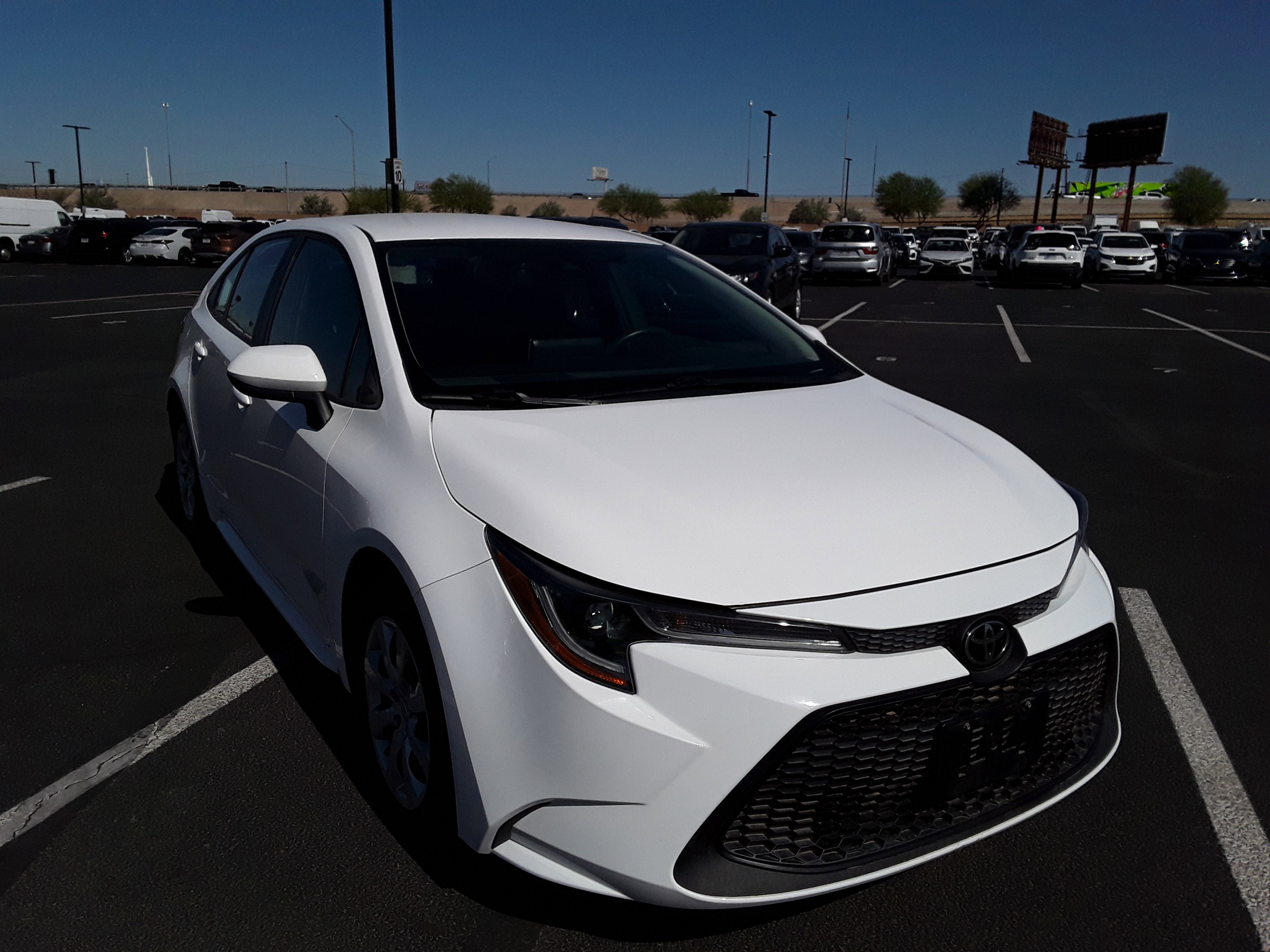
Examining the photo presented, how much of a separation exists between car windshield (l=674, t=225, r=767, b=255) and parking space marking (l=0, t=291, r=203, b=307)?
8.59 metres

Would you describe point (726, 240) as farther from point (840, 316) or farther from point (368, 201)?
point (368, 201)

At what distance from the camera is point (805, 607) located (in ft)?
6.53

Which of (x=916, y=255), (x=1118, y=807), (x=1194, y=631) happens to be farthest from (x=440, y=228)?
(x=916, y=255)

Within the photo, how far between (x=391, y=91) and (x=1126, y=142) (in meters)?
68.5

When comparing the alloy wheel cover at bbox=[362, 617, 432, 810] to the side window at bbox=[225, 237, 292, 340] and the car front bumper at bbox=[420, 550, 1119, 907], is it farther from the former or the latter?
the side window at bbox=[225, 237, 292, 340]

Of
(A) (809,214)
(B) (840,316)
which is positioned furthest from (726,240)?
(A) (809,214)

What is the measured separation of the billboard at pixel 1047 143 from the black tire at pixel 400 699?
290ft

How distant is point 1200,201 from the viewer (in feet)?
309

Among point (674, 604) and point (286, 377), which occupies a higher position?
point (286, 377)

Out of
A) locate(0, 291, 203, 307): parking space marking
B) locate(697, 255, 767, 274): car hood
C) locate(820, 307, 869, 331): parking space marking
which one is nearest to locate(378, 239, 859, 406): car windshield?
locate(697, 255, 767, 274): car hood

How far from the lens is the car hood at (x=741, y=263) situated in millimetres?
14211

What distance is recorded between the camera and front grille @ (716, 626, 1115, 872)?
1976 mm

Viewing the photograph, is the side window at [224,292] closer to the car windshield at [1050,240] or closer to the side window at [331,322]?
the side window at [331,322]

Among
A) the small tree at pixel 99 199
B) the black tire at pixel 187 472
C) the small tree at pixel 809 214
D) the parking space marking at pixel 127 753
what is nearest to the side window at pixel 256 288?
the black tire at pixel 187 472
